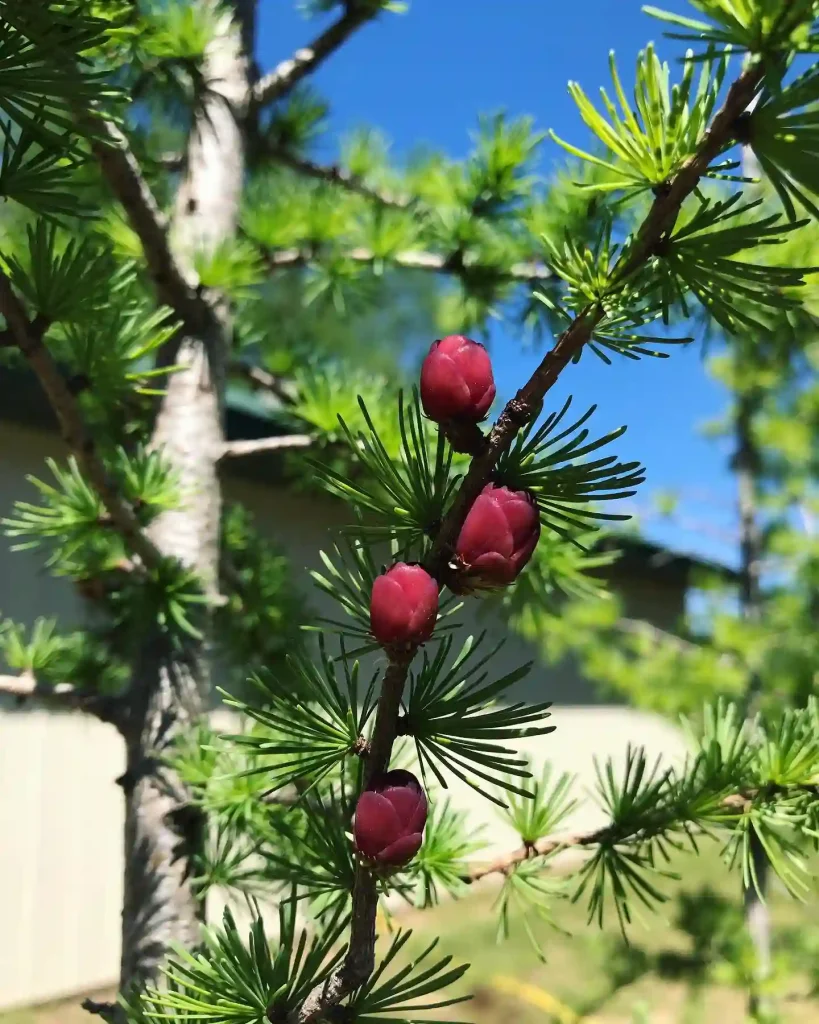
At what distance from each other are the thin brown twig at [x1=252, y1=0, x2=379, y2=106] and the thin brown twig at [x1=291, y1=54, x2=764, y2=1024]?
0.66 m

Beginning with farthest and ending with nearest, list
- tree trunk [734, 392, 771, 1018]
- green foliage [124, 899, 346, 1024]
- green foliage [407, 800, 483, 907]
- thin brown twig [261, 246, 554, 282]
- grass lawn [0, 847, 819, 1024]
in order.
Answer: tree trunk [734, 392, 771, 1018] → grass lawn [0, 847, 819, 1024] → thin brown twig [261, 246, 554, 282] → green foliage [407, 800, 483, 907] → green foliage [124, 899, 346, 1024]

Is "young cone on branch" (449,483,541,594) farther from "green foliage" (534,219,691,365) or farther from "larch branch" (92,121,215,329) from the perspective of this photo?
"larch branch" (92,121,215,329)

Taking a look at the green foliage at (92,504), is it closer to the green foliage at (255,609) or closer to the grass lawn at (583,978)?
Answer: the green foliage at (255,609)

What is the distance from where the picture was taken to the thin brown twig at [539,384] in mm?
268

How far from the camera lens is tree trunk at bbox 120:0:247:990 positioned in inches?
23.8

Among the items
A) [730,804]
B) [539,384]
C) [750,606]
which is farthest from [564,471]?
[750,606]

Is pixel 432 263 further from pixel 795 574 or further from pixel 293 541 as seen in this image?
pixel 293 541

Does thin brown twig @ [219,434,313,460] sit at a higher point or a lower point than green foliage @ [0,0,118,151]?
lower

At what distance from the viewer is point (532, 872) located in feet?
1.68

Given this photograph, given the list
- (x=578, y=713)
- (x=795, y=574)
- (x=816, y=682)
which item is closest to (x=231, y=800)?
(x=816, y=682)

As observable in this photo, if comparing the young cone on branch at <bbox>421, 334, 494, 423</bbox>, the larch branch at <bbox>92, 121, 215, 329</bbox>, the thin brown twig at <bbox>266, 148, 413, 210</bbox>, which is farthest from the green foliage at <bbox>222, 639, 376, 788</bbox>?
the thin brown twig at <bbox>266, 148, 413, 210</bbox>

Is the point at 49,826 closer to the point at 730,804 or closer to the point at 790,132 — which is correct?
the point at 730,804

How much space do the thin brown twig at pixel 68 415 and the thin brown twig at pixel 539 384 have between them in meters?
0.26

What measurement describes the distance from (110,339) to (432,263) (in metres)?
0.42
